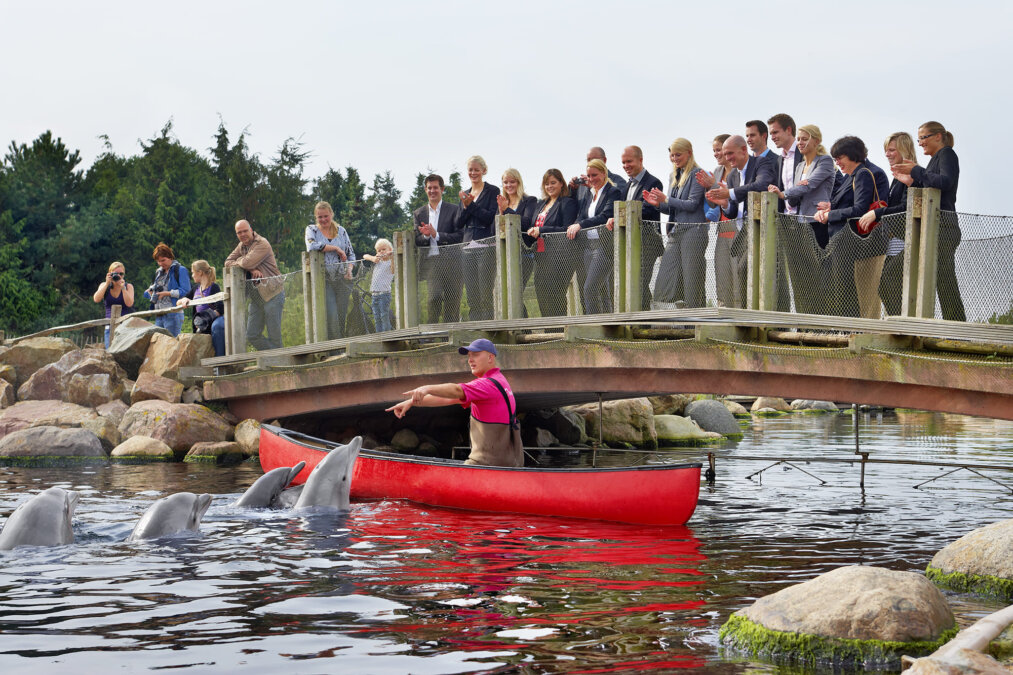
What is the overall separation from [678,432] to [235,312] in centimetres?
1081

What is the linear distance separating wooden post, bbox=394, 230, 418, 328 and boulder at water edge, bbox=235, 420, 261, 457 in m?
4.17

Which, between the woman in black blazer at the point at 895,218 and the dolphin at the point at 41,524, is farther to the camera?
the woman in black blazer at the point at 895,218

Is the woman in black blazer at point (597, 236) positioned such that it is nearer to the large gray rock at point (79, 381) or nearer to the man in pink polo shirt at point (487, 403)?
the man in pink polo shirt at point (487, 403)

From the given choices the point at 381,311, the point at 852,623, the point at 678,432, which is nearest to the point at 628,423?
the point at 678,432

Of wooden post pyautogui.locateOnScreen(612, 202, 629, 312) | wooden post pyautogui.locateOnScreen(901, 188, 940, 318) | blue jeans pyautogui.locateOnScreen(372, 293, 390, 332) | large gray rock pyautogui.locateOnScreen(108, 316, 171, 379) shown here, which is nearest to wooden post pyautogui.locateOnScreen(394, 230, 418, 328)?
blue jeans pyautogui.locateOnScreen(372, 293, 390, 332)

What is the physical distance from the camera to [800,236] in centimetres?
1213

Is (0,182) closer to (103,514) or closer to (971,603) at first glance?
(103,514)

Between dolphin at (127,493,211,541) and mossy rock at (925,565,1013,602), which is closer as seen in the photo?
mossy rock at (925,565,1013,602)

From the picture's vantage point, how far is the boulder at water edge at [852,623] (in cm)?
609

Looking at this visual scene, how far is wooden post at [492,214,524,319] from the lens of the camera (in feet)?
49.2

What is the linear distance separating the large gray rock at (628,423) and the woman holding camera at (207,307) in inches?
319

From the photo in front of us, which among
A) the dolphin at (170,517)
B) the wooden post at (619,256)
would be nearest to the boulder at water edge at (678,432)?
the wooden post at (619,256)

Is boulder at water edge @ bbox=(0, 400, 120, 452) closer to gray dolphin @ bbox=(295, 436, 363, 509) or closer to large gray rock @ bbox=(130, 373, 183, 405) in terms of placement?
large gray rock @ bbox=(130, 373, 183, 405)

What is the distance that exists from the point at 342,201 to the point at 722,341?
58110 mm
